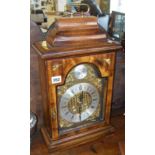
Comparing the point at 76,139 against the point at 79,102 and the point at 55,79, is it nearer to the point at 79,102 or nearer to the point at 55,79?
the point at 79,102

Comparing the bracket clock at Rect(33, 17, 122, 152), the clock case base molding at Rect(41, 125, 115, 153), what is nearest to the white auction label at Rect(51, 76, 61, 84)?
the bracket clock at Rect(33, 17, 122, 152)

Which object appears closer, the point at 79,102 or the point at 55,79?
the point at 55,79

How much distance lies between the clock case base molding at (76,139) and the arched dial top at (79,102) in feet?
0.26

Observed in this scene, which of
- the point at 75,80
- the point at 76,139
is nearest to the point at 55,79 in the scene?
the point at 75,80

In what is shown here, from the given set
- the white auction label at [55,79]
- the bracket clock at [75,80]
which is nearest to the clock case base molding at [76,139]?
the bracket clock at [75,80]

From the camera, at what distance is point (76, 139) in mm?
943

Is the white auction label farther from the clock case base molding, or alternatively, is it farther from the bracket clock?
the clock case base molding

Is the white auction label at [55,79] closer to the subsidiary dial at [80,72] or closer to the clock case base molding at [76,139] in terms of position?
the subsidiary dial at [80,72]

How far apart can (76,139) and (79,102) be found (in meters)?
0.17

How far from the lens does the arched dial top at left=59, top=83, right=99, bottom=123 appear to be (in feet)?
2.89

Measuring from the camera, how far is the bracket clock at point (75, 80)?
2.60 ft

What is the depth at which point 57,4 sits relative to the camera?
0.95 m
